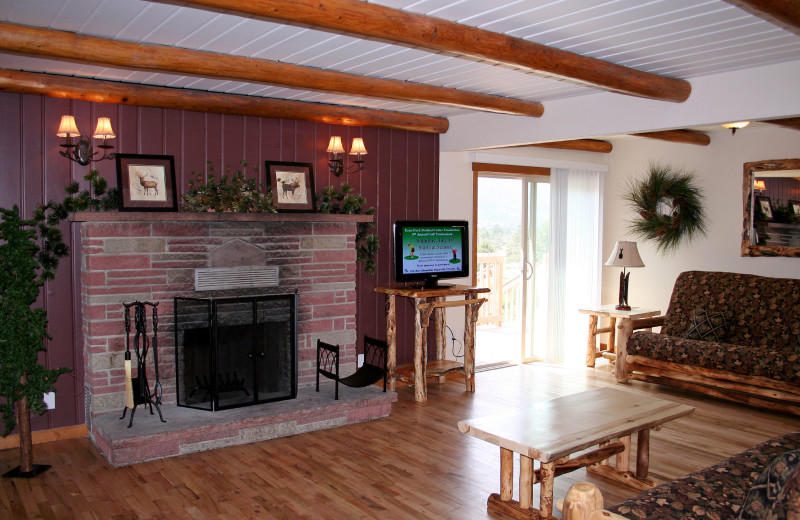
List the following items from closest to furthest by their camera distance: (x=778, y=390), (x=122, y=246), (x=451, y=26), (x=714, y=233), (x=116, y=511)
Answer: (x=451, y=26) < (x=116, y=511) < (x=122, y=246) < (x=778, y=390) < (x=714, y=233)

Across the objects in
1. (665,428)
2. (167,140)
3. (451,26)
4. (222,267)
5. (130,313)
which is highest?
(451,26)

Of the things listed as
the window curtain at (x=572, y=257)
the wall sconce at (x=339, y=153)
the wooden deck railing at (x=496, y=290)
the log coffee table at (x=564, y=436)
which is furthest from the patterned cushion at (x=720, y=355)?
the wall sconce at (x=339, y=153)

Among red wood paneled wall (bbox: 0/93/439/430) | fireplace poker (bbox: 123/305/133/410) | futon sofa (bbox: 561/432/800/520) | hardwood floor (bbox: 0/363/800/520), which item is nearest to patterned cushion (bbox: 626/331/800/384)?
hardwood floor (bbox: 0/363/800/520)

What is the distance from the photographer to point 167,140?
15.2 feet

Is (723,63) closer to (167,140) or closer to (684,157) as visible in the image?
(684,157)

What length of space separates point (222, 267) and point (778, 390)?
14.2 feet

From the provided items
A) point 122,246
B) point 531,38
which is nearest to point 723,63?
point 531,38

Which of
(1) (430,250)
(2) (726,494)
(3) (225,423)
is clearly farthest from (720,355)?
(3) (225,423)

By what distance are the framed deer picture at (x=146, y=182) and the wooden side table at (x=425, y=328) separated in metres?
1.92

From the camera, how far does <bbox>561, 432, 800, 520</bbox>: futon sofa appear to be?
1765 millimetres

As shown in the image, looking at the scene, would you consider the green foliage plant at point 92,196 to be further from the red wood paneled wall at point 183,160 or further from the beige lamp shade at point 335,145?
the beige lamp shade at point 335,145

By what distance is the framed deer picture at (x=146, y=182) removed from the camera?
4.31 meters

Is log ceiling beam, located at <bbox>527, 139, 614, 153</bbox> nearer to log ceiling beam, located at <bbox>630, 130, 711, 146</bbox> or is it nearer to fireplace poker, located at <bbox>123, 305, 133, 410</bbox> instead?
log ceiling beam, located at <bbox>630, 130, 711, 146</bbox>

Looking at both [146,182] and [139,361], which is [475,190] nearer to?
[146,182]
